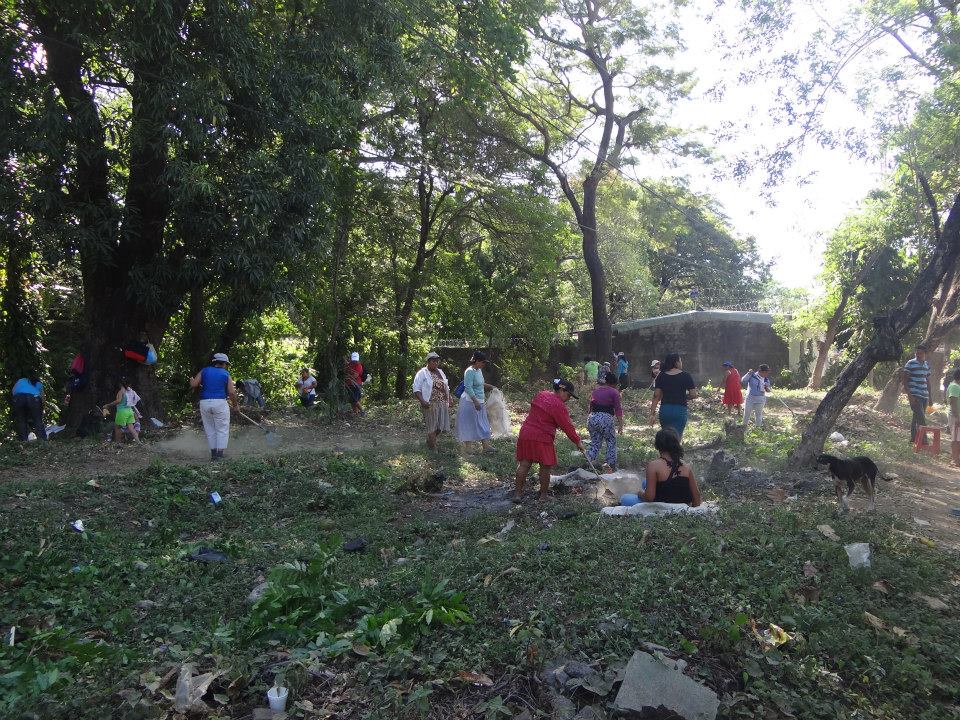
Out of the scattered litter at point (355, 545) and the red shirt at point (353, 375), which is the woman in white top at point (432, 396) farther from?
the scattered litter at point (355, 545)

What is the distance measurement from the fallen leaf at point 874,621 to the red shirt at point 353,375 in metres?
11.9

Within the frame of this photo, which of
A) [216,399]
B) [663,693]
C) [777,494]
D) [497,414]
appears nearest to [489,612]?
[663,693]

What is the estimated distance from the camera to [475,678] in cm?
368

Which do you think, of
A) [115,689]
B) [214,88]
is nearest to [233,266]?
[214,88]

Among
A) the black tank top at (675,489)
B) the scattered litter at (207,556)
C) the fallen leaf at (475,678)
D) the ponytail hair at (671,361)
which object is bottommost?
the fallen leaf at (475,678)

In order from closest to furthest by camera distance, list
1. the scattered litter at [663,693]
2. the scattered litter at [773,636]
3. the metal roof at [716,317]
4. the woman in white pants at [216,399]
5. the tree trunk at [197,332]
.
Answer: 1. the scattered litter at [663,693]
2. the scattered litter at [773,636]
3. the woman in white pants at [216,399]
4. the tree trunk at [197,332]
5. the metal roof at [716,317]

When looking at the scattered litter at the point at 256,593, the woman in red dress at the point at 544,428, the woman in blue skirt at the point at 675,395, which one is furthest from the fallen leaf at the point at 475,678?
the woman in blue skirt at the point at 675,395

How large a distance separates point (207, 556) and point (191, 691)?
8.93 feet

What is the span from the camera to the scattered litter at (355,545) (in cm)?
634

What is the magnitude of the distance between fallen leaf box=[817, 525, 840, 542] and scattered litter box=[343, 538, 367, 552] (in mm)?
3891

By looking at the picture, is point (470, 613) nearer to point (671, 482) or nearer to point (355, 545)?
point (355, 545)

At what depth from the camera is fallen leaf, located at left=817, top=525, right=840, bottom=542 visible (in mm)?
5542

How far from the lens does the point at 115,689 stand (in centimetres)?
343

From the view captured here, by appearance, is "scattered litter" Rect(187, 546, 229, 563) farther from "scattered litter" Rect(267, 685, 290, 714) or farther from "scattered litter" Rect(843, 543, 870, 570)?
"scattered litter" Rect(843, 543, 870, 570)
